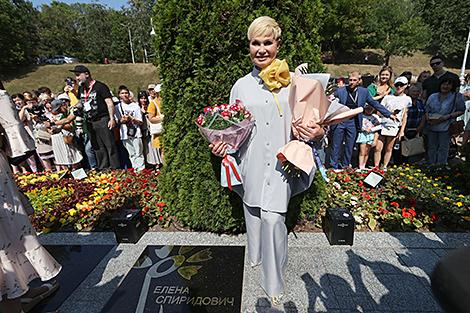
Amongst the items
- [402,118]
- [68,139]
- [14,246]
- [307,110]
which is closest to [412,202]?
[402,118]

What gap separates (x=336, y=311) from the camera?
102 inches

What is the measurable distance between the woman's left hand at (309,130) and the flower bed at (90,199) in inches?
108

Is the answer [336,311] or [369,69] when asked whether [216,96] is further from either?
[369,69]

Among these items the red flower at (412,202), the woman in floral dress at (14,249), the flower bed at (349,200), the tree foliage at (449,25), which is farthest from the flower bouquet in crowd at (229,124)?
the tree foliage at (449,25)

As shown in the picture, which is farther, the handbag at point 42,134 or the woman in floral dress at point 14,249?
the handbag at point 42,134

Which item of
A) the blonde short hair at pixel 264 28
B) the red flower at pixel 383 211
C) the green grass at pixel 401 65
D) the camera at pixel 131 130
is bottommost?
the red flower at pixel 383 211

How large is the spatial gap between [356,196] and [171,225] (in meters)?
3.03

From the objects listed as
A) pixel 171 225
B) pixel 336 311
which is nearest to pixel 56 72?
pixel 171 225

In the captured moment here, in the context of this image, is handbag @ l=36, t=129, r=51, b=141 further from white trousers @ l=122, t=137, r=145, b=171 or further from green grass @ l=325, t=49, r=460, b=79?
green grass @ l=325, t=49, r=460, b=79

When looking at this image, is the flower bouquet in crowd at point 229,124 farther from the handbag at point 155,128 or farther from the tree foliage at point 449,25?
the tree foliage at point 449,25

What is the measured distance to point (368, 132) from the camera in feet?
19.3

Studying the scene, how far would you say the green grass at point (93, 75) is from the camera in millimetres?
34500

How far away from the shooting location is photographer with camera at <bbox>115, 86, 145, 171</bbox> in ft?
20.3

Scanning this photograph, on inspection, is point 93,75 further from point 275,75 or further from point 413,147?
point 275,75
